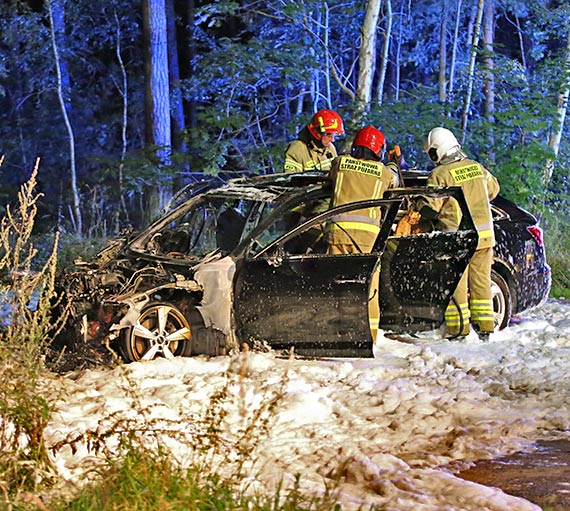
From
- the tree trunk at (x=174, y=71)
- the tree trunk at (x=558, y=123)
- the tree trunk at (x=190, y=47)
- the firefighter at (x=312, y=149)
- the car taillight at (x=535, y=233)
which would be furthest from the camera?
the tree trunk at (x=190, y=47)

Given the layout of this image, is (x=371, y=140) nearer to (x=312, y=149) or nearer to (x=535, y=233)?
(x=312, y=149)

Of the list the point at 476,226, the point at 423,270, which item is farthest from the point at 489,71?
the point at 423,270

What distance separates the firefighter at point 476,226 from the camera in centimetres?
759

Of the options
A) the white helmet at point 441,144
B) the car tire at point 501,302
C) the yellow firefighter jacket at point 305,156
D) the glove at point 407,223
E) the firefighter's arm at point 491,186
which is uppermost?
the white helmet at point 441,144

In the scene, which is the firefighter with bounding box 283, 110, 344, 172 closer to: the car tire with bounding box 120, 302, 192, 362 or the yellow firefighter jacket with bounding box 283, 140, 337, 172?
the yellow firefighter jacket with bounding box 283, 140, 337, 172

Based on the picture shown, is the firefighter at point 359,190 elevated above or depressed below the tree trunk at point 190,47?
below

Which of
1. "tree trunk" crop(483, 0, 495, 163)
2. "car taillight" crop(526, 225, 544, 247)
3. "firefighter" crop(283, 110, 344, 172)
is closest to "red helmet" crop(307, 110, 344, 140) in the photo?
"firefighter" crop(283, 110, 344, 172)

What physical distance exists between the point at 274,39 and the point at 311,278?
15.2 meters

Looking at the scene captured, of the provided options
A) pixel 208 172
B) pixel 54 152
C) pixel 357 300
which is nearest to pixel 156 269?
pixel 357 300

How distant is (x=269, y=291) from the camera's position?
677 centimetres

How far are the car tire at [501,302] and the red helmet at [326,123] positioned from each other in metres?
2.25

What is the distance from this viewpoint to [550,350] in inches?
287

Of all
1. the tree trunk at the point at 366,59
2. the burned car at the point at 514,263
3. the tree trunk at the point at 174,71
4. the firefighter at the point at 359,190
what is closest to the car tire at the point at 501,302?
the burned car at the point at 514,263

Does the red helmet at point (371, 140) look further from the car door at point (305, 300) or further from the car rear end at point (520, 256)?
the car rear end at point (520, 256)
